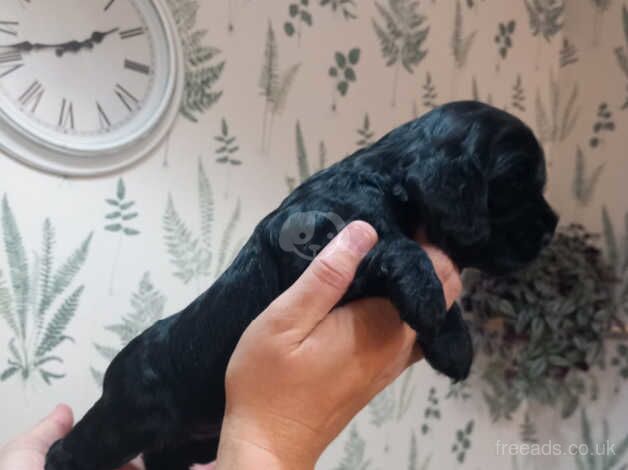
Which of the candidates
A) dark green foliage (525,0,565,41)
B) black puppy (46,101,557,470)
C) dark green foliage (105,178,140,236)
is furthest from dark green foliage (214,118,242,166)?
dark green foliage (525,0,565,41)

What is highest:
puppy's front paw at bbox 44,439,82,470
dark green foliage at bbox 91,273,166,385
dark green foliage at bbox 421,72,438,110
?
dark green foliage at bbox 421,72,438,110

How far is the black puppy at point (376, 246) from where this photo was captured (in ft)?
2.12

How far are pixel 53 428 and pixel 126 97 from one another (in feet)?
2.33

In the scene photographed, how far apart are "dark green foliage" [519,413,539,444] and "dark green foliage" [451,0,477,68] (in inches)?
47.9

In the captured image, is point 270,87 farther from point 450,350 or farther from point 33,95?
point 450,350

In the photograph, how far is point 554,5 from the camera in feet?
7.04

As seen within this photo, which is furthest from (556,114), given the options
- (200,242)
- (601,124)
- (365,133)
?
(200,242)

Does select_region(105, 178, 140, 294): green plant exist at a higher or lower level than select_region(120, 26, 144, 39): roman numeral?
lower

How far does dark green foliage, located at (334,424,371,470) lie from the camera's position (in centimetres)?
166

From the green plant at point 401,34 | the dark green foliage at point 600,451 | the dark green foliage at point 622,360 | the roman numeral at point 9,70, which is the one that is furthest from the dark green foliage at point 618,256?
the roman numeral at point 9,70

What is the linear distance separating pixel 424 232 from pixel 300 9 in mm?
1116

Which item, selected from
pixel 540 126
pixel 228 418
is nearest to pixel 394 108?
pixel 540 126

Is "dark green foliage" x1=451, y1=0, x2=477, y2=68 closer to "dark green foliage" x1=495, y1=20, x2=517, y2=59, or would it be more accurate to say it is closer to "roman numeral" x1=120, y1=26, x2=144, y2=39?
"dark green foliage" x1=495, y1=20, x2=517, y2=59

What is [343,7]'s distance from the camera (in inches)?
66.1
